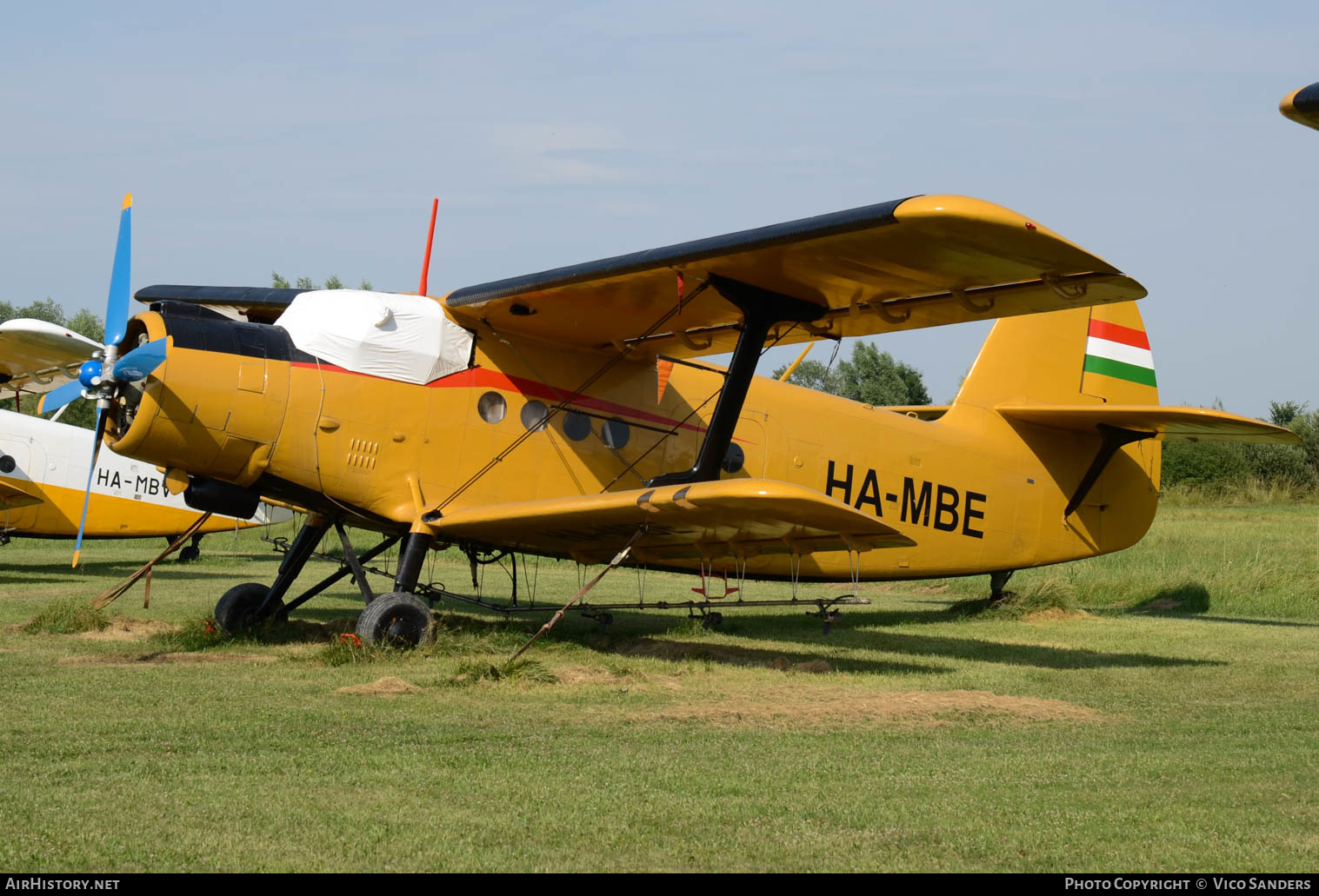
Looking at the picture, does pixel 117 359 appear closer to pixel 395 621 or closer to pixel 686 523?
pixel 395 621

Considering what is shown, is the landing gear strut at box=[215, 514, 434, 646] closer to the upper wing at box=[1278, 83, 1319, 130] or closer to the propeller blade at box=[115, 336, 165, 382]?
the propeller blade at box=[115, 336, 165, 382]

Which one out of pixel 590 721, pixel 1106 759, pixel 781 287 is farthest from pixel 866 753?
pixel 781 287

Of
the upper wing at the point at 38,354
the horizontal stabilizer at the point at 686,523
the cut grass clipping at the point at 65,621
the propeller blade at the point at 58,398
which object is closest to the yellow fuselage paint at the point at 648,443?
the horizontal stabilizer at the point at 686,523

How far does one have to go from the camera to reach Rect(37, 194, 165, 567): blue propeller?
8672 mm

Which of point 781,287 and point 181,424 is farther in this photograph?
point 781,287

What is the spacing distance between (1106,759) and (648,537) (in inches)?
173

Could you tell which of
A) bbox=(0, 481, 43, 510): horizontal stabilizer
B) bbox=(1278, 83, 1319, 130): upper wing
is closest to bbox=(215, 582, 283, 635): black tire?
bbox=(1278, 83, 1319, 130): upper wing

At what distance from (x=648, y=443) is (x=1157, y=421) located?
554cm

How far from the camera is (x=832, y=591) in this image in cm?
1448

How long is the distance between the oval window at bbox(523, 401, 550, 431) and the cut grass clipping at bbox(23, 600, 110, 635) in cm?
428

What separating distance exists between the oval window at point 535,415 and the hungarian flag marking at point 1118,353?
719 cm

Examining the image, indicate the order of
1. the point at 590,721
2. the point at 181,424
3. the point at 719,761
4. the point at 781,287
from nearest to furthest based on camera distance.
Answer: the point at 719,761 < the point at 590,721 < the point at 181,424 < the point at 781,287

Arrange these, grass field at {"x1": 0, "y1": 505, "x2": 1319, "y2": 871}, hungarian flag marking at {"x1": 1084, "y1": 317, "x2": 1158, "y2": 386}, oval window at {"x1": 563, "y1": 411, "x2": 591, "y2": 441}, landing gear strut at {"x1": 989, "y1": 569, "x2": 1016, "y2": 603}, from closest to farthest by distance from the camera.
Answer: grass field at {"x1": 0, "y1": 505, "x2": 1319, "y2": 871} → oval window at {"x1": 563, "y1": 411, "x2": 591, "y2": 441} → hungarian flag marking at {"x1": 1084, "y1": 317, "x2": 1158, "y2": 386} → landing gear strut at {"x1": 989, "y1": 569, "x2": 1016, "y2": 603}
